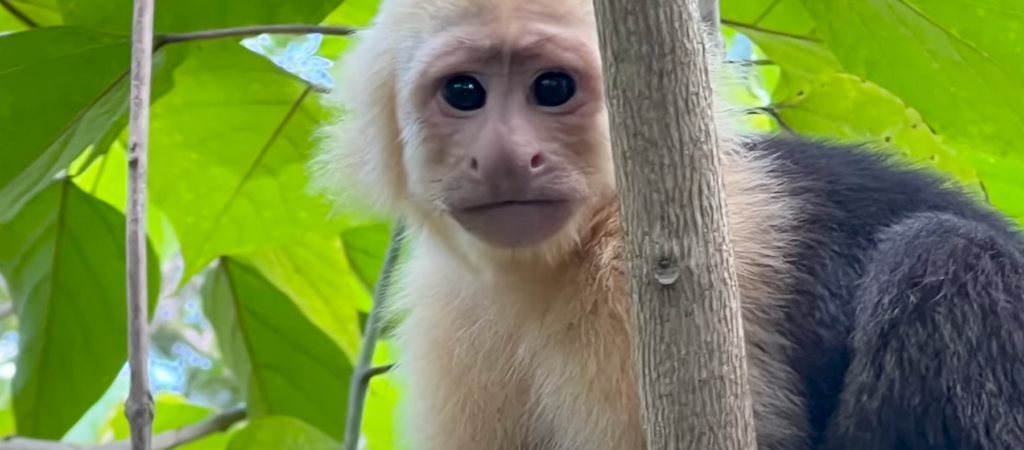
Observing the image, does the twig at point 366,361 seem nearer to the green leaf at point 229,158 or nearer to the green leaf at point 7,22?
the green leaf at point 229,158

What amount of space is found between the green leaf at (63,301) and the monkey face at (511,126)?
62 cm

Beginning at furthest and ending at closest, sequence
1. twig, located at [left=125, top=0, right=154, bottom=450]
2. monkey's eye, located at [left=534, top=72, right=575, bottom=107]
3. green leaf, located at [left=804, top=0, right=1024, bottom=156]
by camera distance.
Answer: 1. green leaf, located at [left=804, top=0, right=1024, bottom=156]
2. monkey's eye, located at [left=534, top=72, right=575, bottom=107]
3. twig, located at [left=125, top=0, right=154, bottom=450]

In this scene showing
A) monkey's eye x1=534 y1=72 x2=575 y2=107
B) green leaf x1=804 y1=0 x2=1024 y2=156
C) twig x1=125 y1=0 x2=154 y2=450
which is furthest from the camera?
green leaf x1=804 y1=0 x2=1024 y2=156

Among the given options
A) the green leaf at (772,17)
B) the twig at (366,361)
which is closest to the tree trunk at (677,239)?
the twig at (366,361)

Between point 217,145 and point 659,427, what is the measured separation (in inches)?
48.0

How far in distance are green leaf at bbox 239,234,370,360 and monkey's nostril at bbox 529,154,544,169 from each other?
88cm

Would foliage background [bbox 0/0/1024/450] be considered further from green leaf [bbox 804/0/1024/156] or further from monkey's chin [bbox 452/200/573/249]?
monkey's chin [bbox 452/200/573/249]

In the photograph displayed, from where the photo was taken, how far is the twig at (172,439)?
1834mm

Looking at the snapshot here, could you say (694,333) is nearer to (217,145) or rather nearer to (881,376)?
(881,376)

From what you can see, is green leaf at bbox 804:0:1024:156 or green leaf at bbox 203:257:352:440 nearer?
green leaf at bbox 804:0:1024:156

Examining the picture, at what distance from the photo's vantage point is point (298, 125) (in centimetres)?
230

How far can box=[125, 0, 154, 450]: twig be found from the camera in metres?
1.29

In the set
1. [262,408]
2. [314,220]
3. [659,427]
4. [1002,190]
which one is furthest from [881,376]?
[262,408]

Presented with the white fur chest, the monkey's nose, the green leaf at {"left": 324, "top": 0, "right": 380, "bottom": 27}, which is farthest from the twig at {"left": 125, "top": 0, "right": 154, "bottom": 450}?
the green leaf at {"left": 324, "top": 0, "right": 380, "bottom": 27}
